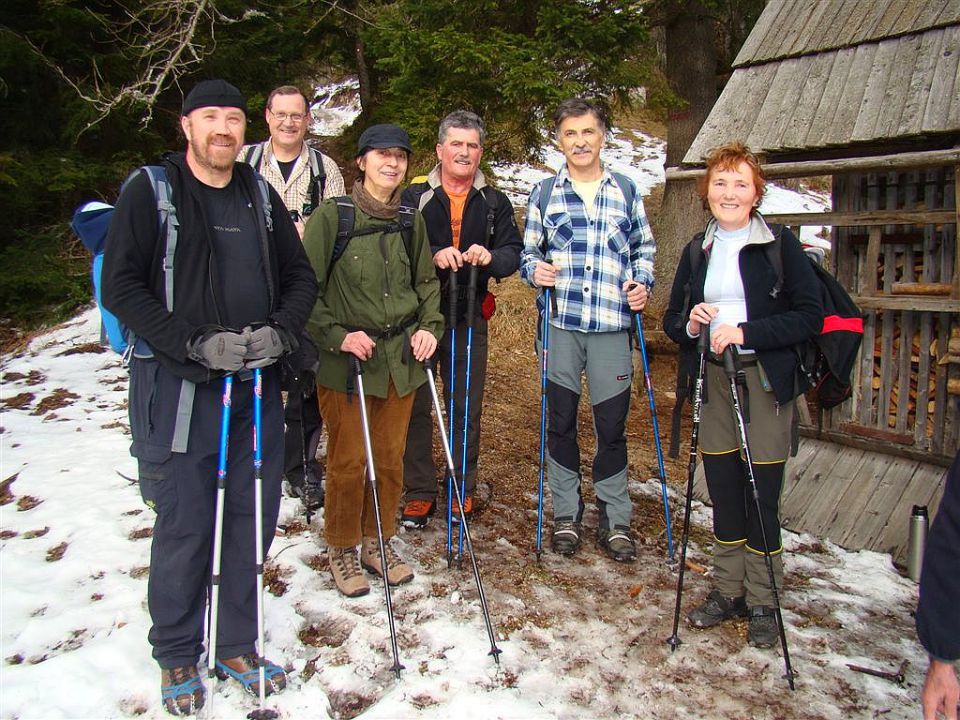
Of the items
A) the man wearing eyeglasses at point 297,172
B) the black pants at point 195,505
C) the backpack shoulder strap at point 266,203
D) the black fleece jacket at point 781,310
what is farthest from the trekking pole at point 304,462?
the black fleece jacket at point 781,310

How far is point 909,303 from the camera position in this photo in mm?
5223

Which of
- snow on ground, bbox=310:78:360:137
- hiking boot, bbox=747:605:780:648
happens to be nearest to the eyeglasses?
hiking boot, bbox=747:605:780:648

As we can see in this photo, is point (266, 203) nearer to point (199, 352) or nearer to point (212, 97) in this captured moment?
point (212, 97)

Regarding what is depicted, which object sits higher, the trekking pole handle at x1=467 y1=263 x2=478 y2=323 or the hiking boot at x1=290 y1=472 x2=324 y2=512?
the trekking pole handle at x1=467 y1=263 x2=478 y2=323

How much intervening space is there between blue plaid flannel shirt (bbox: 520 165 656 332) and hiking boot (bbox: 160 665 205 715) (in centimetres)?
281

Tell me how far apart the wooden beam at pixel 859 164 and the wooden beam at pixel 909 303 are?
3.04ft

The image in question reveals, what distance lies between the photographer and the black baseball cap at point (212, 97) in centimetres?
306

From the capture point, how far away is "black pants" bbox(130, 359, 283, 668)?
3.13 metres

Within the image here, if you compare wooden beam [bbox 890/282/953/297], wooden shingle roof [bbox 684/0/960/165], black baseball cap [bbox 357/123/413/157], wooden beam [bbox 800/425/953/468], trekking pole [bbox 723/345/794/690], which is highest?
wooden shingle roof [bbox 684/0/960/165]

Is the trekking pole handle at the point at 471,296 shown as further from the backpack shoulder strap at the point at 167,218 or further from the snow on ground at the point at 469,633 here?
the backpack shoulder strap at the point at 167,218

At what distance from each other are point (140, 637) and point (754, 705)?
3019 millimetres

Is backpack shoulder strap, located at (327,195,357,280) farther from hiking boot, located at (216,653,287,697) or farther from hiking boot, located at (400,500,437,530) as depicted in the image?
hiking boot, located at (216,653,287,697)

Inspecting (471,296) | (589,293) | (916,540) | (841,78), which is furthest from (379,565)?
(841,78)

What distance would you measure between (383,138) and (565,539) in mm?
2719
